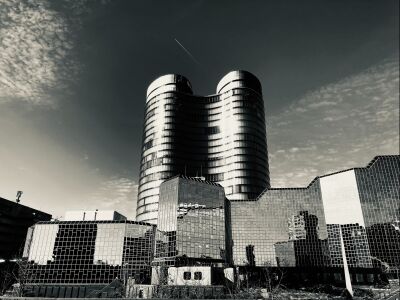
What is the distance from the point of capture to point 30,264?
9356cm

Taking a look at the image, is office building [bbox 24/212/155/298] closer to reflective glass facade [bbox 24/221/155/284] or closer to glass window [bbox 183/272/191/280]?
reflective glass facade [bbox 24/221/155/284]

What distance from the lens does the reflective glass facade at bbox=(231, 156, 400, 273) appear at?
105m

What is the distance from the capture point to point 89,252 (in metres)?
94.0

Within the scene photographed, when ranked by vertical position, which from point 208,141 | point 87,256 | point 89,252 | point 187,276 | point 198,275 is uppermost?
point 208,141

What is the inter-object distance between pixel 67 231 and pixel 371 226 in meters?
105

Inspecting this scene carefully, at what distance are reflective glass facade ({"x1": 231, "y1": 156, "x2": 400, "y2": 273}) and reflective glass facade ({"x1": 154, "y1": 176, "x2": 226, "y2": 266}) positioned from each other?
23.7m

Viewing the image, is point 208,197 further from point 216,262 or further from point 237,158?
point 237,158

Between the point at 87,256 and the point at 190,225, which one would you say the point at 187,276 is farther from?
the point at 87,256

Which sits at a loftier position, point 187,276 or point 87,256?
point 87,256

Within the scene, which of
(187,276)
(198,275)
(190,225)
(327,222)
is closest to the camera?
(198,275)

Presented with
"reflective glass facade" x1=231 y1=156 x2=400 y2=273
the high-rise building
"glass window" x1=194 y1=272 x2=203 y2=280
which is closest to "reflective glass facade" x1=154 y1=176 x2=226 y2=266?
"glass window" x1=194 y1=272 x2=203 y2=280

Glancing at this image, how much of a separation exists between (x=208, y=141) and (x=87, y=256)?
11473cm

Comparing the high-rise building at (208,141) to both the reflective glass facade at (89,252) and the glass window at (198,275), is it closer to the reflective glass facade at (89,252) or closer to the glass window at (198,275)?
the reflective glass facade at (89,252)

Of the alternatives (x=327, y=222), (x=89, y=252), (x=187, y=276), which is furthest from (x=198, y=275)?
(x=327, y=222)
